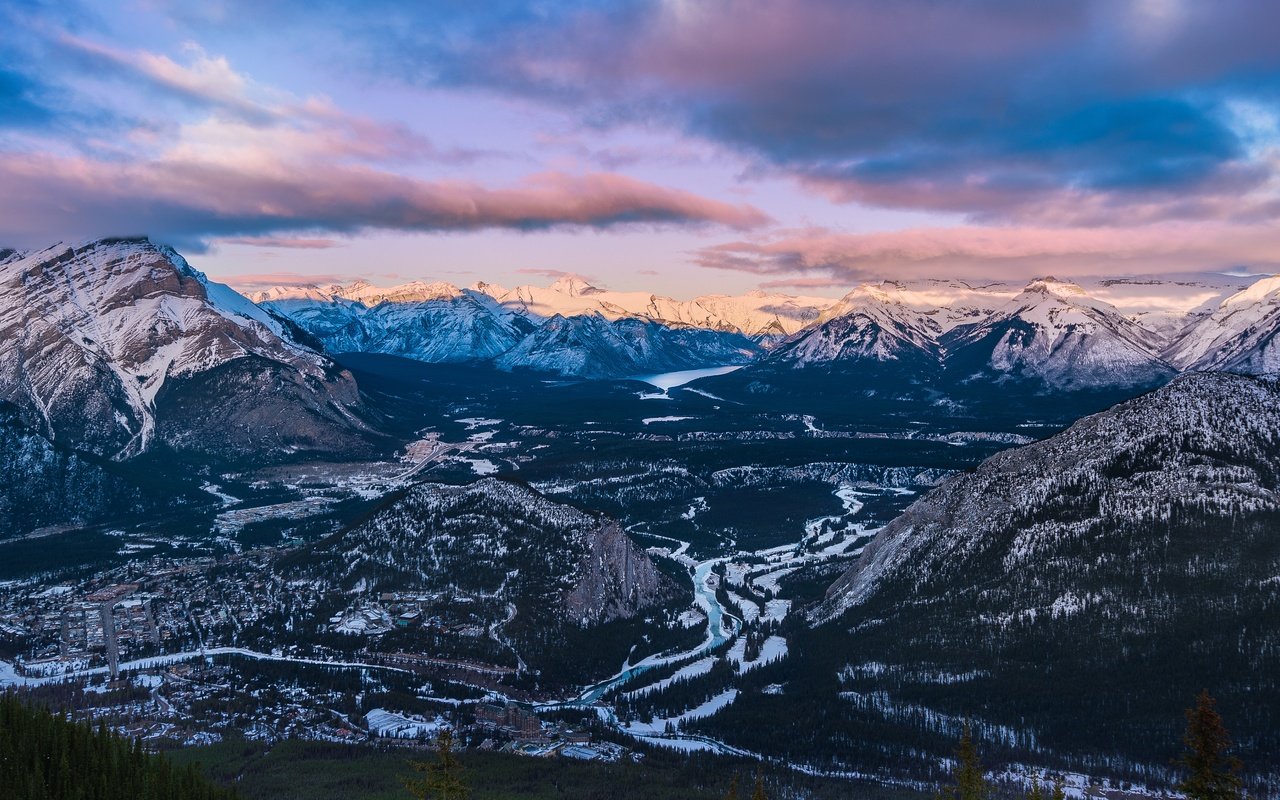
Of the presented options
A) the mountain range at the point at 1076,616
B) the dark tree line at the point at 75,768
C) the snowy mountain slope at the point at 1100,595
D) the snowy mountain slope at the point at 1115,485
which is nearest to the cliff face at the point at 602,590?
the mountain range at the point at 1076,616

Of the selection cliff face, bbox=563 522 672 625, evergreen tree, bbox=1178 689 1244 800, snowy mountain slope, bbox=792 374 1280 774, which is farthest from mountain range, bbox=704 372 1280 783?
evergreen tree, bbox=1178 689 1244 800

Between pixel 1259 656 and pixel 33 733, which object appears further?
pixel 1259 656

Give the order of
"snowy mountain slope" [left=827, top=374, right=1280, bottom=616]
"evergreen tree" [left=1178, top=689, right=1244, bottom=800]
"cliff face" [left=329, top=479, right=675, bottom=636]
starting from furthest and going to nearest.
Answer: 1. "cliff face" [left=329, top=479, right=675, bottom=636]
2. "snowy mountain slope" [left=827, top=374, right=1280, bottom=616]
3. "evergreen tree" [left=1178, top=689, right=1244, bottom=800]

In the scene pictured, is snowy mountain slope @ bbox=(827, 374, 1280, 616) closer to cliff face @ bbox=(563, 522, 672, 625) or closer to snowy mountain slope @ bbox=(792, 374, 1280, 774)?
snowy mountain slope @ bbox=(792, 374, 1280, 774)

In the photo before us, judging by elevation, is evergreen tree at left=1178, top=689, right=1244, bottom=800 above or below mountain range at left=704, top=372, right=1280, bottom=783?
above

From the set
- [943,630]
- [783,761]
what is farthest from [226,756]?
[943,630]

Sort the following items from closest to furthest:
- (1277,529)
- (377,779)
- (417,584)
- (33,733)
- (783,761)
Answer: (33,733)
(377,779)
(783,761)
(1277,529)
(417,584)

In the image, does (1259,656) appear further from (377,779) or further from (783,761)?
(377,779)

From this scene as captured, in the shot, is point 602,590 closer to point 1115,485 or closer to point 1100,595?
point 1100,595

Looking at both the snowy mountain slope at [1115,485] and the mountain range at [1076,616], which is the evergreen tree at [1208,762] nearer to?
the mountain range at [1076,616]
